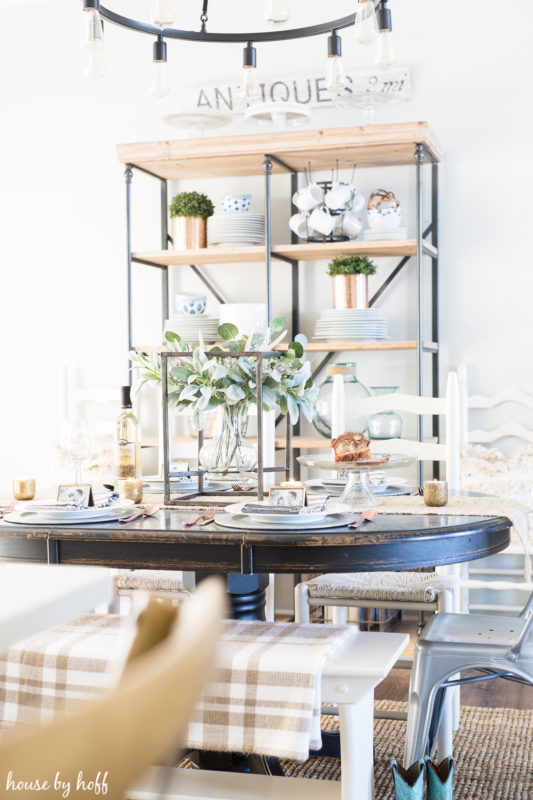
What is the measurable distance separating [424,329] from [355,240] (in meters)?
0.45

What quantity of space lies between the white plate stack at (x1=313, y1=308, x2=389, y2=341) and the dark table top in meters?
1.65

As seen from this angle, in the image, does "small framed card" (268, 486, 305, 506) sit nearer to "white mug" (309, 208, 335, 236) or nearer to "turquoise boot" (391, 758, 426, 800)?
"turquoise boot" (391, 758, 426, 800)

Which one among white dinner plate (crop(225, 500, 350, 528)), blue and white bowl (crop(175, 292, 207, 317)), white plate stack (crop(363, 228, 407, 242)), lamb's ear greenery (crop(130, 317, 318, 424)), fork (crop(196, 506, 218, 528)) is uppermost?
white plate stack (crop(363, 228, 407, 242))

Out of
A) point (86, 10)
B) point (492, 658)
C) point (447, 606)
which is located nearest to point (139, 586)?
point (447, 606)

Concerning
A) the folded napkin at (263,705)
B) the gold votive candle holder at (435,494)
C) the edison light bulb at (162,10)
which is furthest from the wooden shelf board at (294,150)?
the folded napkin at (263,705)

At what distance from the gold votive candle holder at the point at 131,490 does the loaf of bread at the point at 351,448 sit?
48 centimetres

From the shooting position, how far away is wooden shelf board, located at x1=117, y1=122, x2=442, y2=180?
3473mm

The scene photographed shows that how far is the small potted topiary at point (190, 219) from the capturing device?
381 cm

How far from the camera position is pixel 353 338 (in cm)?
361

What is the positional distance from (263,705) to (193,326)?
226 cm

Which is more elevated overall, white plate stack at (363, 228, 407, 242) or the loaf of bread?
white plate stack at (363, 228, 407, 242)

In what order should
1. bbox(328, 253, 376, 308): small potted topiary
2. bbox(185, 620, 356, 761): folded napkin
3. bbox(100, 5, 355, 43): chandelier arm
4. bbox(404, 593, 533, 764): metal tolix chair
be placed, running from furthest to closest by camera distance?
1. bbox(328, 253, 376, 308): small potted topiary
2. bbox(100, 5, 355, 43): chandelier arm
3. bbox(404, 593, 533, 764): metal tolix chair
4. bbox(185, 620, 356, 761): folded napkin

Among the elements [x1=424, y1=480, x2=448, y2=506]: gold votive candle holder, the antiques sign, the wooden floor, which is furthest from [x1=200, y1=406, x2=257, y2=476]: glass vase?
the antiques sign

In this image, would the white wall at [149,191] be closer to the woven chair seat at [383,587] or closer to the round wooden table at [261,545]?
the woven chair seat at [383,587]
